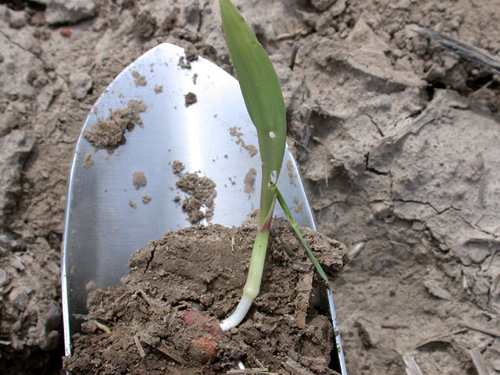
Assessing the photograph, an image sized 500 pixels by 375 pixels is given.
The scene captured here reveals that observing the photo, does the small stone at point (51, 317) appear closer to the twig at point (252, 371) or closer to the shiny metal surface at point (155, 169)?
the shiny metal surface at point (155, 169)

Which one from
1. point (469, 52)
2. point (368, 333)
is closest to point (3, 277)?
point (368, 333)

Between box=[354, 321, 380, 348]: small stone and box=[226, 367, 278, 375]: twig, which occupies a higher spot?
box=[354, 321, 380, 348]: small stone

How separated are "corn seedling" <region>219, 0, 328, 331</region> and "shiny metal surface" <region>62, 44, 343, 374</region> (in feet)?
0.74

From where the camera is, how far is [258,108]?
82 cm

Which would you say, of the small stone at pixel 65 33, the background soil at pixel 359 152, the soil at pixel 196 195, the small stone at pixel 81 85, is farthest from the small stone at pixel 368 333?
the small stone at pixel 65 33

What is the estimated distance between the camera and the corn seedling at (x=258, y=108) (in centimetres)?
77

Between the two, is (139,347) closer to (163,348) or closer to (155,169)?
(163,348)

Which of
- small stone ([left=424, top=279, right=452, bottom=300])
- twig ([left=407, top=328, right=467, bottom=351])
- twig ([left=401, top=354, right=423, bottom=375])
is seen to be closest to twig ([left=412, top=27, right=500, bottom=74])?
small stone ([left=424, top=279, right=452, bottom=300])

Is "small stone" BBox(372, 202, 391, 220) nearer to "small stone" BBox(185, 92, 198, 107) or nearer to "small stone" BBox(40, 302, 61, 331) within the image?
"small stone" BBox(185, 92, 198, 107)

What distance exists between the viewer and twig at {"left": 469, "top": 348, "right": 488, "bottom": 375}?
3.59ft

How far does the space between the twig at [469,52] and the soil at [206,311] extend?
0.76 meters

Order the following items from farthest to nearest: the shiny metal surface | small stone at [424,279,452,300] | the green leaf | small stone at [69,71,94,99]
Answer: small stone at [69,71,94,99] < small stone at [424,279,452,300] < the shiny metal surface < the green leaf

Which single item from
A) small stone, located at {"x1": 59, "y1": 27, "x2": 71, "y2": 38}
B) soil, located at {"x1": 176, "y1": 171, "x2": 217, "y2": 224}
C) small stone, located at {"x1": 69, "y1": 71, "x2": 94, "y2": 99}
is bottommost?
soil, located at {"x1": 176, "y1": 171, "x2": 217, "y2": 224}

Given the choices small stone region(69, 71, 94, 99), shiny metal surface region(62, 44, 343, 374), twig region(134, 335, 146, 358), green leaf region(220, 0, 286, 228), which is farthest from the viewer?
small stone region(69, 71, 94, 99)
